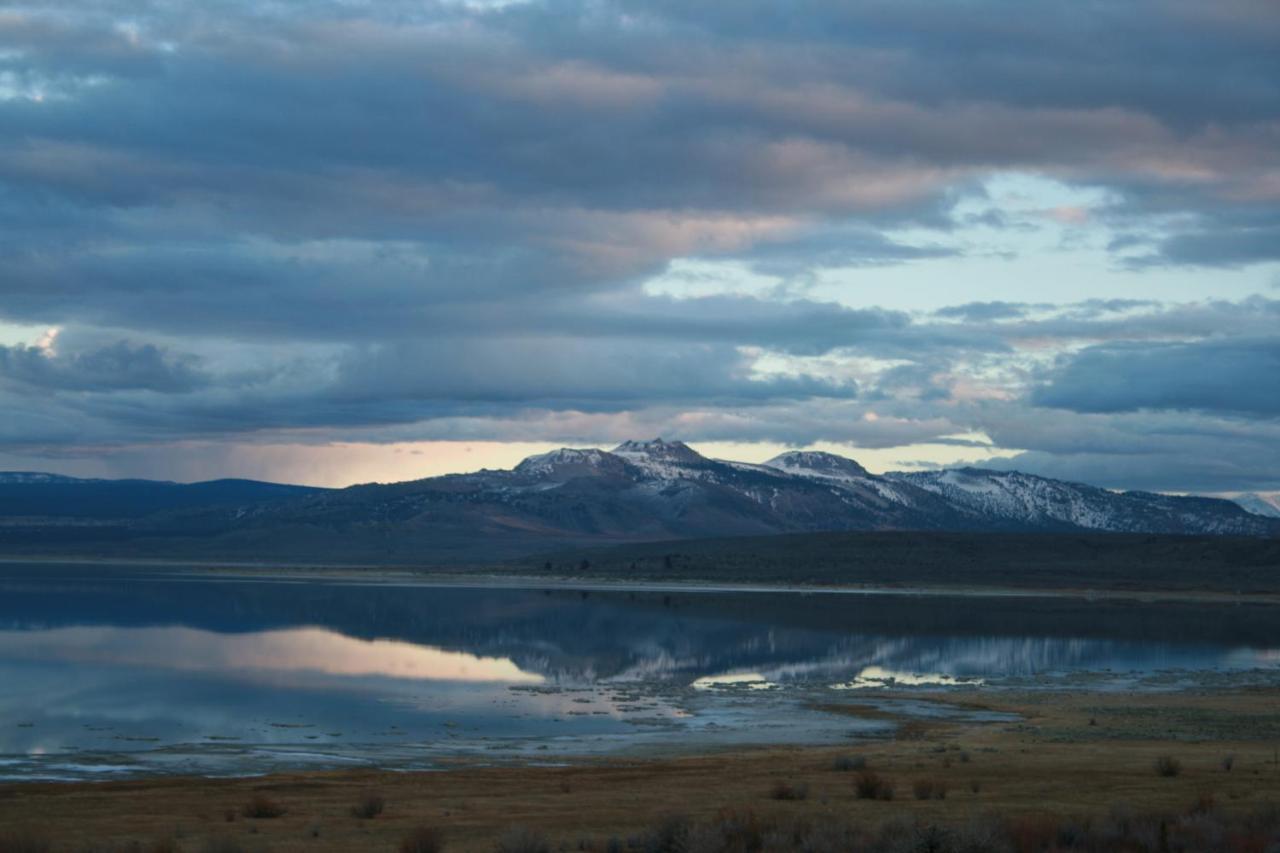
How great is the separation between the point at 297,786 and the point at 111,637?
45.9 m

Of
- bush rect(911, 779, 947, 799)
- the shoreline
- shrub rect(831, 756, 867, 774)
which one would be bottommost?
the shoreline

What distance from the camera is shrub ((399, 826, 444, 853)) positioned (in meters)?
17.8

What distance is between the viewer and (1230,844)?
→ 17.9 meters

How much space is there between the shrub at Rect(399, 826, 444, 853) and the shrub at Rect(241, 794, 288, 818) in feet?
14.1

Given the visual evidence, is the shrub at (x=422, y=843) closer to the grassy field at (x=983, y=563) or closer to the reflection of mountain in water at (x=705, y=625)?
the reflection of mountain in water at (x=705, y=625)

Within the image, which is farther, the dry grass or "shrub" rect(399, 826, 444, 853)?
"shrub" rect(399, 826, 444, 853)

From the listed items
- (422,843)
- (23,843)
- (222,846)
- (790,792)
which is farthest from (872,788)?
(23,843)

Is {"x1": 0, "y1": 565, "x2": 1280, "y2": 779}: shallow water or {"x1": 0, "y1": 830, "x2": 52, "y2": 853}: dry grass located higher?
{"x1": 0, "y1": 830, "x2": 52, "y2": 853}: dry grass

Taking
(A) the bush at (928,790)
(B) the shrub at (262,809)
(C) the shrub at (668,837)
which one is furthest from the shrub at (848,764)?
(B) the shrub at (262,809)

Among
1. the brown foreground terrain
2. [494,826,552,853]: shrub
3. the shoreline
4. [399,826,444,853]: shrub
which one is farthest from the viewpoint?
the shoreline

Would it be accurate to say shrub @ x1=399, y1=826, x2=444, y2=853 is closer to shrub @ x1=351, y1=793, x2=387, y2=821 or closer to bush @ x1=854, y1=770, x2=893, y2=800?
shrub @ x1=351, y1=793, x2=387, y2=821

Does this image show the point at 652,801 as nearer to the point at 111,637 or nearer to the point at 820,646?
the point at 820,646

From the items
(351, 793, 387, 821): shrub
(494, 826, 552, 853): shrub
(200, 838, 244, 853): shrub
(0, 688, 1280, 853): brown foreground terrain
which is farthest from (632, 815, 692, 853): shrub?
(351, 793, 387, 821): shrub

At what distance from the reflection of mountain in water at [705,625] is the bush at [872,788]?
30.6 meters
